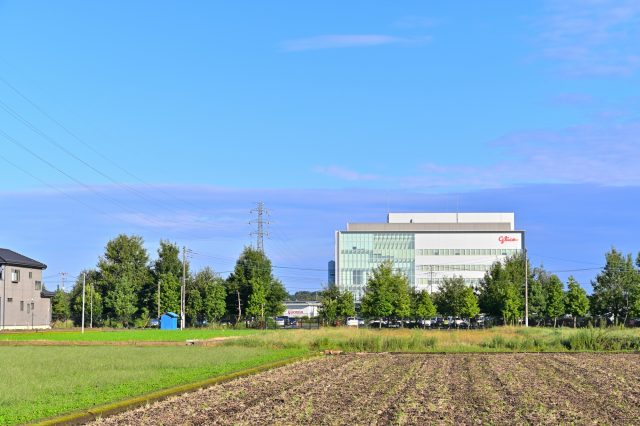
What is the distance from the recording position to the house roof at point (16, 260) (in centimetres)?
9186

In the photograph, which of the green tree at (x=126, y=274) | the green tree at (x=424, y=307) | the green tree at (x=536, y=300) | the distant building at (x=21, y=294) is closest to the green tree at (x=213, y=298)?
the green tree at (x=126, y=274)

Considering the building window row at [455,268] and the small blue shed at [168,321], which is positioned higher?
the building window row at [455,268]

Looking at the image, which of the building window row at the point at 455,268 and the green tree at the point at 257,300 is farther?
the building window row at the point at 455,268

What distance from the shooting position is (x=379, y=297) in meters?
90.8

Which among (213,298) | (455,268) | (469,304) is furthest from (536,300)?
(455,268)

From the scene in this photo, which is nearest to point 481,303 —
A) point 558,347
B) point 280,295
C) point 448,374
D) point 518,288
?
point 518,288

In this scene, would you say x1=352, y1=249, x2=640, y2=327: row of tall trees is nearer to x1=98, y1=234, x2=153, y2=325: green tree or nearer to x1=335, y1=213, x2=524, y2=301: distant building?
x1=98, y1=234, x2=153, y2=325: green tree

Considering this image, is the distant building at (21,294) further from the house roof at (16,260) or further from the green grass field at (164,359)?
the green grass field at (164,359)

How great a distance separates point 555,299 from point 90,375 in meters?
77.3

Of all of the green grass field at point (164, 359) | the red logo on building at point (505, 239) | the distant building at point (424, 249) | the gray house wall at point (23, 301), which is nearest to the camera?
the green grass field at point (164, 359)

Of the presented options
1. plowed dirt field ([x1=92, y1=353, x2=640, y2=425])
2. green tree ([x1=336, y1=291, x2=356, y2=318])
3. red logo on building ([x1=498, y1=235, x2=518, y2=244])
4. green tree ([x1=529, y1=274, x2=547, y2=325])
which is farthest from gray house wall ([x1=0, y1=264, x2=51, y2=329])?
red logo on building ([x1=498, y1=235, x2=518, y2=244])

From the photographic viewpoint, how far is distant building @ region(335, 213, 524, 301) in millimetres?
157250

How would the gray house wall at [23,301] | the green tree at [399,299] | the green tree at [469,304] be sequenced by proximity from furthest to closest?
the green tree at [469,304]
the green tree at [399,299]
the gray house wall at [23,301]

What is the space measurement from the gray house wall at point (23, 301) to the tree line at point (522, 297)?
125 feet
